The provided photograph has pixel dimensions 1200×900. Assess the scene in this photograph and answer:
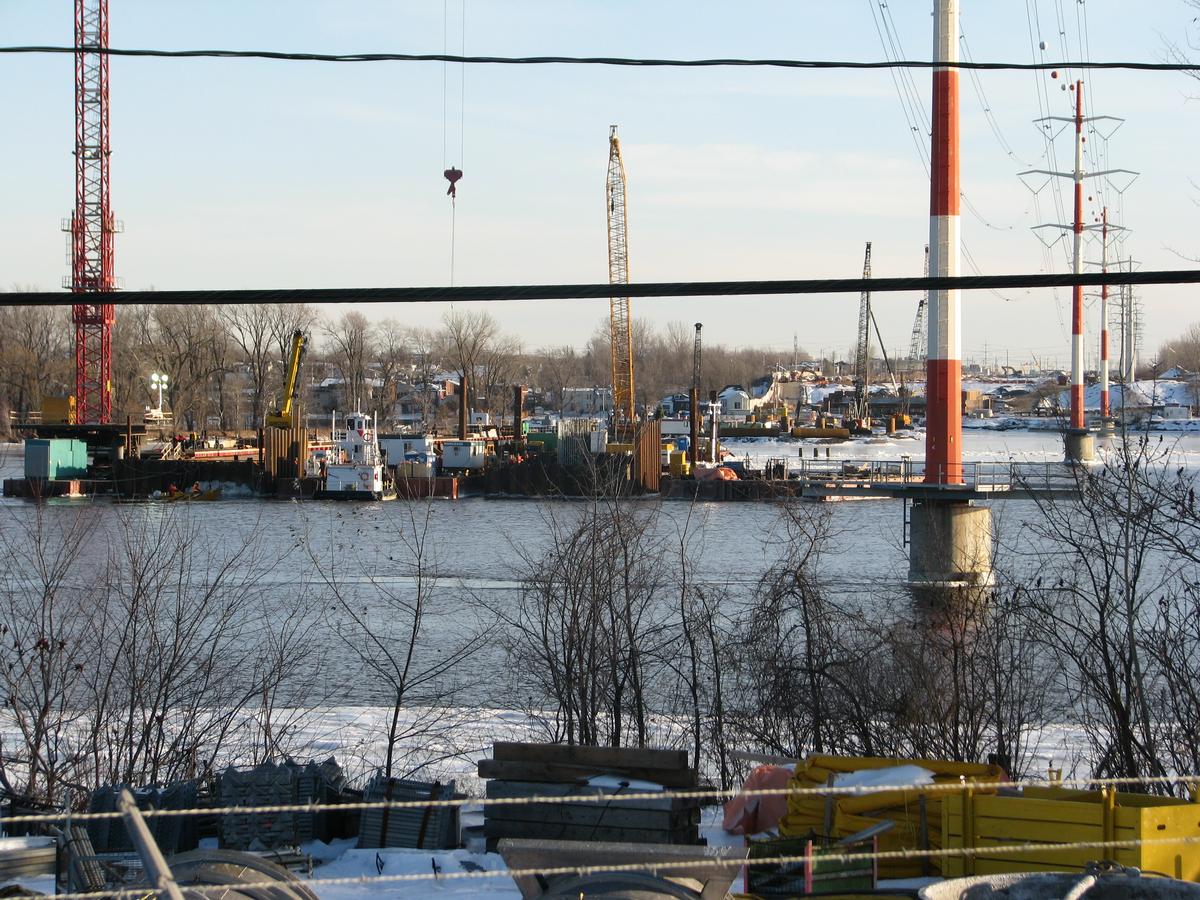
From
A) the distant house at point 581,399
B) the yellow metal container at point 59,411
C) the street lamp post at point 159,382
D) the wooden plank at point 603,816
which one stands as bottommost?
the wooden plank at point 603,816

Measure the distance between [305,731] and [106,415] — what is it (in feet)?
217

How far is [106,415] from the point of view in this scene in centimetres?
7575

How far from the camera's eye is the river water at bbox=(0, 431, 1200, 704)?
21.3 meters

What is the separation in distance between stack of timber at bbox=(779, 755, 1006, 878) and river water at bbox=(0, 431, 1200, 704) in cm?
490

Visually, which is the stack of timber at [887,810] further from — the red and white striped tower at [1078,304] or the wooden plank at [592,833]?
the red and white striped tower at [1078,304]

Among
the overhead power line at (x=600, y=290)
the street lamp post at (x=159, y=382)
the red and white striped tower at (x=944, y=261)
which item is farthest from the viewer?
the street lamp post at (x=159, y=382)

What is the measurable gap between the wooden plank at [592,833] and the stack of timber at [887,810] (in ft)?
2.57

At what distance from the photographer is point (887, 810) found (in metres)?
8.08

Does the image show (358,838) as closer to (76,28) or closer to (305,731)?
(305,731)

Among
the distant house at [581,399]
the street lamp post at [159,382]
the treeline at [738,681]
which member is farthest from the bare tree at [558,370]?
the treeline at [738,681]

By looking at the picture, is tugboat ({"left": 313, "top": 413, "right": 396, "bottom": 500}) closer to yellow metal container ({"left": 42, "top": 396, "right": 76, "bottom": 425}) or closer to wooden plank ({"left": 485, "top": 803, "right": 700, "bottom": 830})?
yellow metal container ({"left": 42, "top": 396, "right": 76, "bottom": 425})

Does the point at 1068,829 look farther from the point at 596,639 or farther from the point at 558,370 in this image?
the point at 558,370

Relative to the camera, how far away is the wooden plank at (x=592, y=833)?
8516mm

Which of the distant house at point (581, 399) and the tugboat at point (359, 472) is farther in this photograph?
the distant house at point (581, 399)
